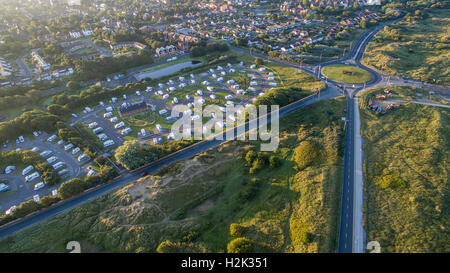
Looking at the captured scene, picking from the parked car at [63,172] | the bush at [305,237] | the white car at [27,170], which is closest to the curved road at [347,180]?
the bush at [305,237]

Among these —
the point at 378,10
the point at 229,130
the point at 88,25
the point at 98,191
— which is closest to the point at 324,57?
the point at 229,130

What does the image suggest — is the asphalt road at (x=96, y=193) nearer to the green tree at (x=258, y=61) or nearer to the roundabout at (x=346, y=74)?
the roundabout at (x=346, y=74)

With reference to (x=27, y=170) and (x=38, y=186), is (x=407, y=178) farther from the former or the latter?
(x=27, y=170)

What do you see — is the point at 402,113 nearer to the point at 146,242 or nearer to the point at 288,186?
the point at 288,186

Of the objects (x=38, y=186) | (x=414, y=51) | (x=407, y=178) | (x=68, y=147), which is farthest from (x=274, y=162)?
(x=414, y=51)

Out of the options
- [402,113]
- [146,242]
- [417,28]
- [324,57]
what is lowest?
[146,242]

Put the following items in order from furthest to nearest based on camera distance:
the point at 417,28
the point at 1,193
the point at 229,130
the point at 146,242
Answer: the point at 417,28
the point at 229,130
the point at 1,193
the point at 146,242
